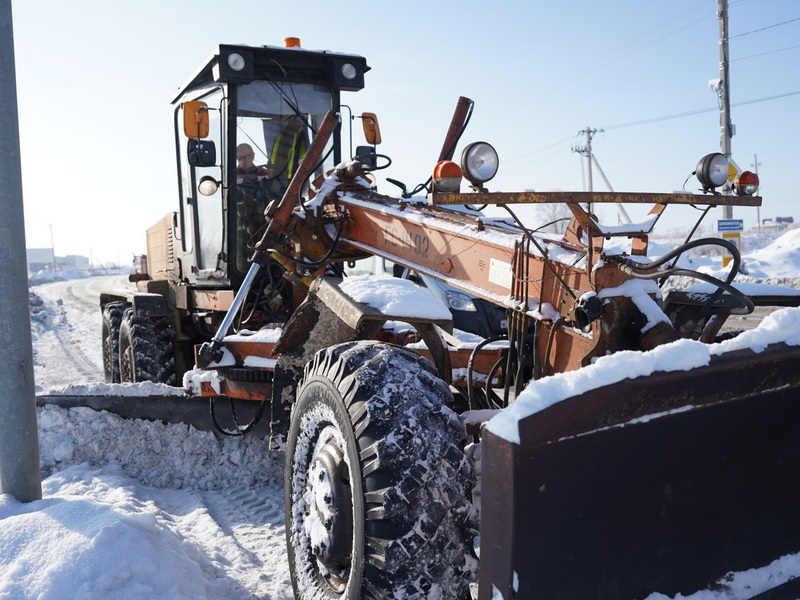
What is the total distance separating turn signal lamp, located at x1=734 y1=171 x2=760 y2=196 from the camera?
334 cm

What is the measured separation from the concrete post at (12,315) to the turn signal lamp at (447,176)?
181cm

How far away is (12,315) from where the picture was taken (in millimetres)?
2986

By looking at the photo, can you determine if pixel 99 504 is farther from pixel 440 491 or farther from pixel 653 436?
pixel 653 436

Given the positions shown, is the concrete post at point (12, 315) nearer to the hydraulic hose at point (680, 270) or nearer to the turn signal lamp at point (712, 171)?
the hydraulic hose at point (680, 270)

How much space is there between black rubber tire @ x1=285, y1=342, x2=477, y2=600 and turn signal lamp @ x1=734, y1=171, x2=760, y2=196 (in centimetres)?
187

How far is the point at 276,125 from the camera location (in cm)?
582

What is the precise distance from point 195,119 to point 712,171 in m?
3.48

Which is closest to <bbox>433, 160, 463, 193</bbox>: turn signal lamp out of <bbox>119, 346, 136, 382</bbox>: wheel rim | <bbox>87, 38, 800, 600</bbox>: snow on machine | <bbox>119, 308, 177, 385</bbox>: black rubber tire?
<bbox>87, 38, 800, 600</bbox>: snow on machine

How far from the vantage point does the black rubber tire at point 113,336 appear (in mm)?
7605

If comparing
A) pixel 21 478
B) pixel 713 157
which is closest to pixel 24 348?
pixel 21 478

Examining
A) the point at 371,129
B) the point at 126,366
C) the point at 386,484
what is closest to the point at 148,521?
the point at 386,484

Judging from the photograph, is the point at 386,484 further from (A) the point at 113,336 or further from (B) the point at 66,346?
(B) the point at 66,346

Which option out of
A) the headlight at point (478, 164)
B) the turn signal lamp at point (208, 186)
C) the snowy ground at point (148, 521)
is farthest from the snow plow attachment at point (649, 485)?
the turn signal lamp at point (208, 186)

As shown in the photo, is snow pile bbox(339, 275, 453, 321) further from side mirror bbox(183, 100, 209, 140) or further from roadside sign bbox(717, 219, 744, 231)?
roadside sign bbox(717, 219, 744, 231)
